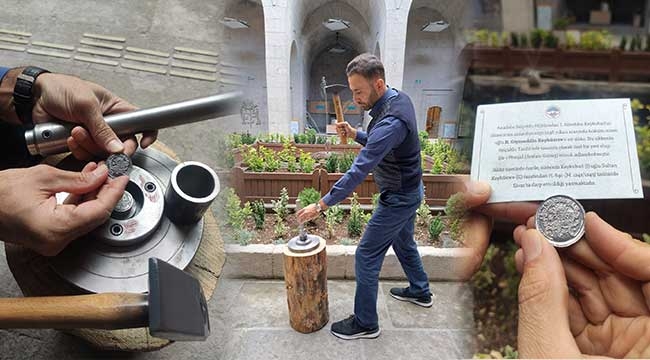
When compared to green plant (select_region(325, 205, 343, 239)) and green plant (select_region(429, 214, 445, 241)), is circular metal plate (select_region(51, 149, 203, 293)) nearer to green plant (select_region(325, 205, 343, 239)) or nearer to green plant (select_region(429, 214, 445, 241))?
green plant (select_region(325, 205, 343, 239))

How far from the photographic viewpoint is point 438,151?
3.84 feet

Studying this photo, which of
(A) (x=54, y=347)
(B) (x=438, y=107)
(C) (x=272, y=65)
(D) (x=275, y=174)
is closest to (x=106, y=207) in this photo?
(A) (x=54, y=347)

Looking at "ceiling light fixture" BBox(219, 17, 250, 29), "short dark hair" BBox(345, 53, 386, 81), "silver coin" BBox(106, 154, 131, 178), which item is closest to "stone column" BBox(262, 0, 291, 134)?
"ceiling light fixture" BBox(219, 17, 250, 29)

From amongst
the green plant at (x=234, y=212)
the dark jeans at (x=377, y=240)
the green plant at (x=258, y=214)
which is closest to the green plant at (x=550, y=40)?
the dark jeans at (x=377, y=240)

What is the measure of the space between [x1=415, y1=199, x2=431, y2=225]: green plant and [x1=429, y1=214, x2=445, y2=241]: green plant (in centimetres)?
3

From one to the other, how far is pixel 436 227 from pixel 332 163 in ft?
1.57

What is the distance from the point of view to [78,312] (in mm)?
562

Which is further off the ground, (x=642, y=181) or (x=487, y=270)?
(x=642, y=181)

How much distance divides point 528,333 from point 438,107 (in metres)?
0.61

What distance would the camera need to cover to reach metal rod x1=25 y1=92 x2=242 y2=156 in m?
0.79

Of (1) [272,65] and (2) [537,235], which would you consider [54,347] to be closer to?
(1) [272,65]

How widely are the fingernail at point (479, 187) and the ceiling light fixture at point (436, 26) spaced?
483mm

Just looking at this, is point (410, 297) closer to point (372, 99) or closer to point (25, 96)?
point (372, 99)

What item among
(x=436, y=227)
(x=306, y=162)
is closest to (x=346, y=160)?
(x=306, y=162)
